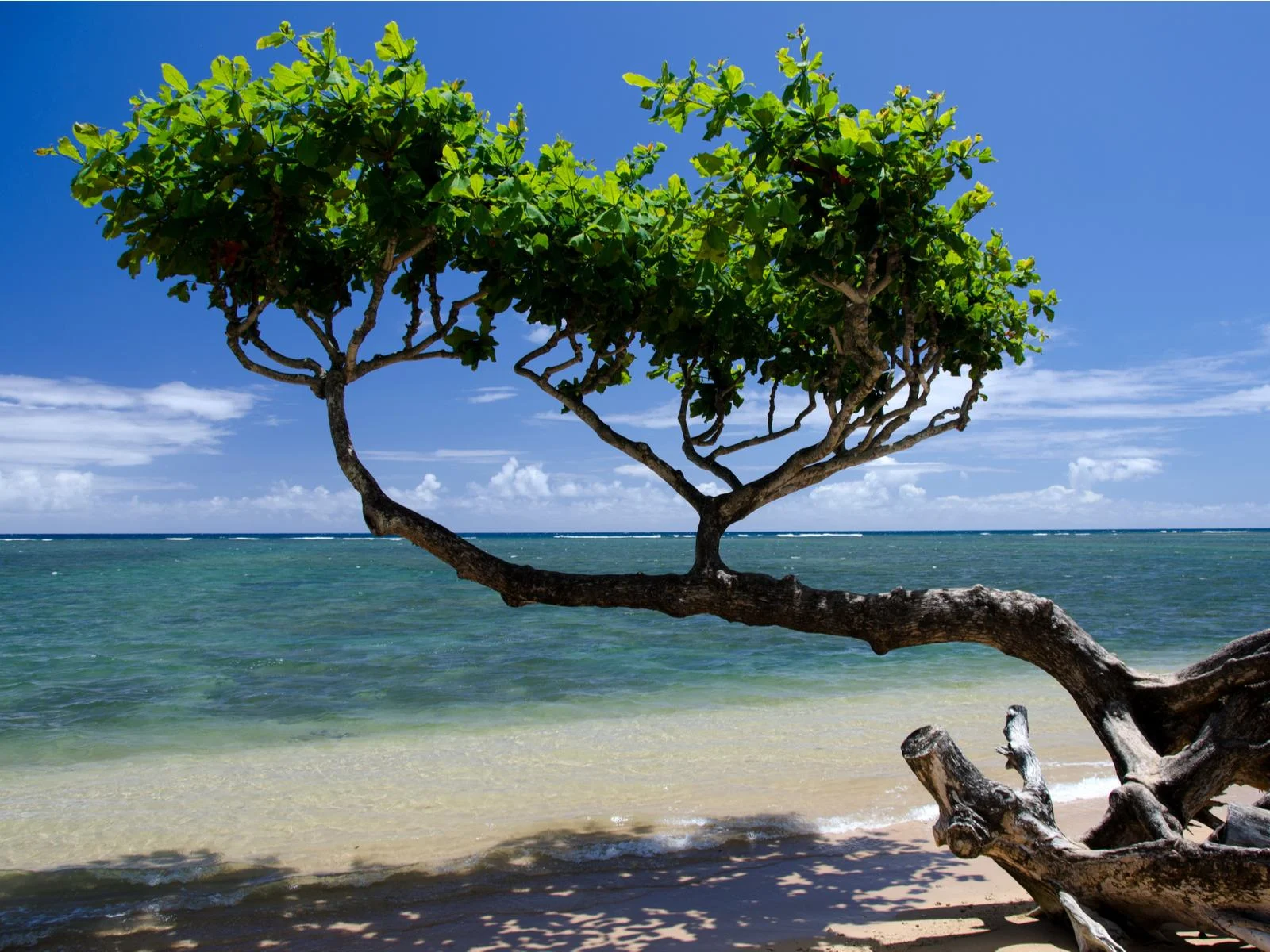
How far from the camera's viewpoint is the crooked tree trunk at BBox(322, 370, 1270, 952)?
432 centimetres

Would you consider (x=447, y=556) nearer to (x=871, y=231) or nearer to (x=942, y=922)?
(x=871, y=231)

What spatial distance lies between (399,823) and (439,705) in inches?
250

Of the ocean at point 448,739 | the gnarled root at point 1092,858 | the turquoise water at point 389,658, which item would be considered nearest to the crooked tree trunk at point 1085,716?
the gnarled root at point 1092,858

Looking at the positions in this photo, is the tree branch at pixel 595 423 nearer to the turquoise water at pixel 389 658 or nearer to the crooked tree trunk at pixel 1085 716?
the crooked tree trunk at pixel 1085 716

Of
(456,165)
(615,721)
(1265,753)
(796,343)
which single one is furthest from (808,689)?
(456,165)

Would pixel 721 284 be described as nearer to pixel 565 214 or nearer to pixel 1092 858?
pixel 565 214

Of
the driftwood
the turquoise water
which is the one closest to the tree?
the driftwood

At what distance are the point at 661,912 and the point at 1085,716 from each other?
2.90m

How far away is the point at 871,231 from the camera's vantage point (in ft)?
17.0

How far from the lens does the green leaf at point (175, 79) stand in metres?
4.68

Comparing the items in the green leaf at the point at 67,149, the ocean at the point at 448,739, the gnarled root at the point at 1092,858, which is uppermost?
the green leaf at the point at 67,149

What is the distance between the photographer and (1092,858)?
4.54 meters

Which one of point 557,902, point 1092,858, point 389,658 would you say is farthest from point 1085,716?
point 389,658

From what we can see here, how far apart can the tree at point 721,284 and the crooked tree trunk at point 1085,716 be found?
14mm
